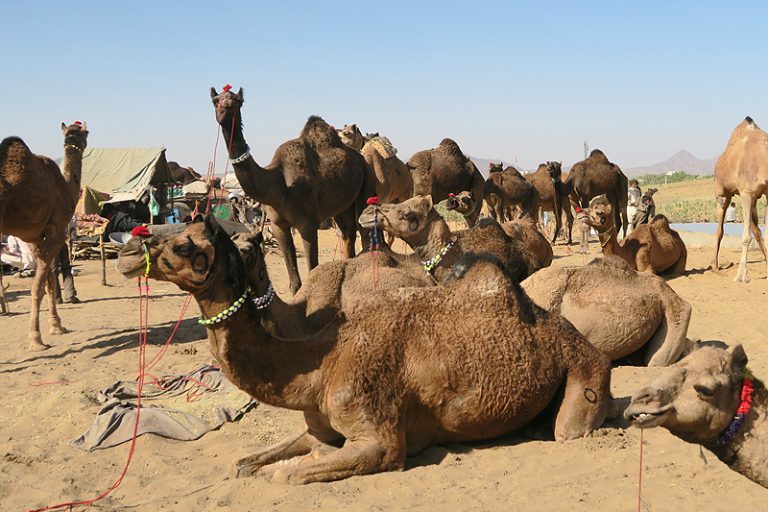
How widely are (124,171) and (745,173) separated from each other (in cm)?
1934

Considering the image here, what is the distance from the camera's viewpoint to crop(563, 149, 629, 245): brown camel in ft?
68.1

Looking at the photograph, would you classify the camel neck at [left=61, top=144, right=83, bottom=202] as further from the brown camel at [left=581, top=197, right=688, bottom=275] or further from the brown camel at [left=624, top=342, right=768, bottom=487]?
the brown camel at [left=624, top=342, right=768, bottom=487]

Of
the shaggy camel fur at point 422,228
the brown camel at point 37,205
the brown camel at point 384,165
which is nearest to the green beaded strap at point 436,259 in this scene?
the shaggy camel fur at point 422,228

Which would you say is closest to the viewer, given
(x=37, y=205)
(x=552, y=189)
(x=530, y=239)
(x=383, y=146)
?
(x=530, y=239)

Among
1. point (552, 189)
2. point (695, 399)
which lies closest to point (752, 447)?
point (695, 399)

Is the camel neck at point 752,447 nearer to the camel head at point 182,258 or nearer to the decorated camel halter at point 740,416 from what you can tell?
the decorated camel halter at point 740,416

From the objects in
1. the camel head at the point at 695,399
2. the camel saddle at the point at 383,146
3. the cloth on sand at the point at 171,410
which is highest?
the camel saddle at the point at 383,146

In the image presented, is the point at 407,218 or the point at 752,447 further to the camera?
the point at 407,218

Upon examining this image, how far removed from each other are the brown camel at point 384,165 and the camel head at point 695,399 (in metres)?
10.2

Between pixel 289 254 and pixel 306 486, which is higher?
pixel 289 254

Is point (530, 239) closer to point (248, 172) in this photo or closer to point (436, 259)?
point (436, 259)

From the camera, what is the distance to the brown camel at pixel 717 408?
12.6 feet

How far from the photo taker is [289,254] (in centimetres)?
970

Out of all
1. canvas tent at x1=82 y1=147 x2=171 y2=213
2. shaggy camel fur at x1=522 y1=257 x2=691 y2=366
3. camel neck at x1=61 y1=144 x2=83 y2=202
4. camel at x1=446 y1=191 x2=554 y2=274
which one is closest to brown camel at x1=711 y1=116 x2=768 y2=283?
camel at x1=446 y1=191 x2=554 y2=274
